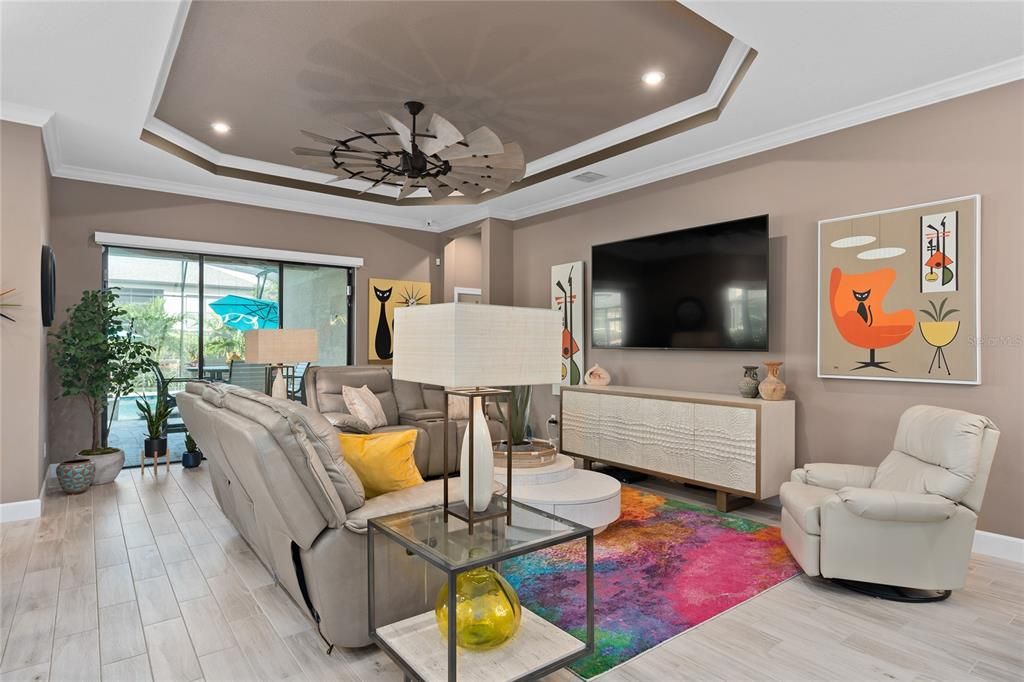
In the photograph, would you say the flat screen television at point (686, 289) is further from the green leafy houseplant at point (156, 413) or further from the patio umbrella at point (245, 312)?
the green leafy houseplant at point (156, 413)

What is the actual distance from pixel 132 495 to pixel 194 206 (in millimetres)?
2823

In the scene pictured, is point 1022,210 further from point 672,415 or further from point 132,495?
point 132,495

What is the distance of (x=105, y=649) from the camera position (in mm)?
2152

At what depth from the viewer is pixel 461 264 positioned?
25.9 feet

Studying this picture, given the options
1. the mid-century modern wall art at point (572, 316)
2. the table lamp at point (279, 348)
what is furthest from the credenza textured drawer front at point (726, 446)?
the table lamp at point (279, 348)

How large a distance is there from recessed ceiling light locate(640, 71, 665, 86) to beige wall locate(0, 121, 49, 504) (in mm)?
4094

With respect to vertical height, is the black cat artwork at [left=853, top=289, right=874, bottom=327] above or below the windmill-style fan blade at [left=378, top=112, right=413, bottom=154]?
below

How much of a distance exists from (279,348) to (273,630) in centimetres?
266

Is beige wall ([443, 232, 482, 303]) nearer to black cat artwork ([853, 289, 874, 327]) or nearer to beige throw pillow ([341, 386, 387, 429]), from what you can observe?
beige throw pillow ([341, 386, 387, 429])

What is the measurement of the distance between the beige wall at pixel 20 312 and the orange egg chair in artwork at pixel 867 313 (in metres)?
5.42

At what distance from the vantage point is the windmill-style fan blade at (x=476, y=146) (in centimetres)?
320

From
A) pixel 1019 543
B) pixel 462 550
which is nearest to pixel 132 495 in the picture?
pixel 462 550

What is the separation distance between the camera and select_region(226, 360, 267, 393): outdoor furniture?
5.86 metres

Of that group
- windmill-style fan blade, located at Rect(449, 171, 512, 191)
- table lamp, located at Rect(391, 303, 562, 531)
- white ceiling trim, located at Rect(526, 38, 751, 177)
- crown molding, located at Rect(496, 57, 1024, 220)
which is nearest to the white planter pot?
windmill-style fan blade, located at Rect(449, 171, 512, 191)
